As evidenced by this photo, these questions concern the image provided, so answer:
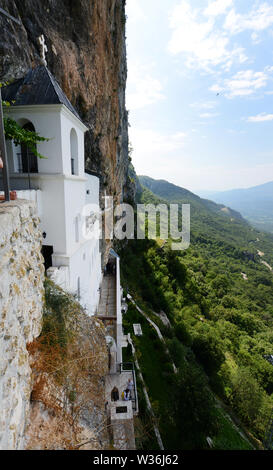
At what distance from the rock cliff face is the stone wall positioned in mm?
6443

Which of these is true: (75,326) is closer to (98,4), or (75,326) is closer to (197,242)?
(98,4)

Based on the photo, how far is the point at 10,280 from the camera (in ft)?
10.9

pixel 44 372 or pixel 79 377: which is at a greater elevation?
pixel 44 372

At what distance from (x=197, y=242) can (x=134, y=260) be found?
191 feet

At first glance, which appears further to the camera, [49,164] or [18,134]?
[49,164]

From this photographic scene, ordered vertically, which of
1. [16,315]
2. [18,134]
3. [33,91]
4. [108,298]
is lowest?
[108,298]

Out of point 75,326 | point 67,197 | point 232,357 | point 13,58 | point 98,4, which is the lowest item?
point 232,357

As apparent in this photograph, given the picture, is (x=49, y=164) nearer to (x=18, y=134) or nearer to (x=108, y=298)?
(x=18, y=134)

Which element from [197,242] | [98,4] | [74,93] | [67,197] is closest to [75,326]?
[67,197]

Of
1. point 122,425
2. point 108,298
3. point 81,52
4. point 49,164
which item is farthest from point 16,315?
point 81,52

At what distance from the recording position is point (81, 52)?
468 inches

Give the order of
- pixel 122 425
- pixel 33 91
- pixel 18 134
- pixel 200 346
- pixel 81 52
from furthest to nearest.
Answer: pixel 200 346
pixel 81 52
pixel 122 425
pixel 33 91
pixel 18 134

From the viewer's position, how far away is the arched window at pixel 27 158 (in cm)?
709

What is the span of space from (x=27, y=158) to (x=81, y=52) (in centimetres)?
940
